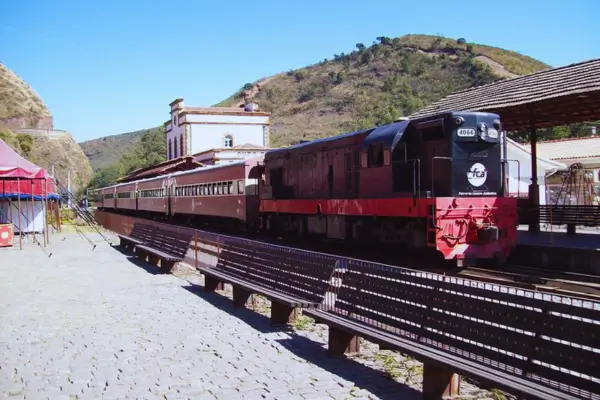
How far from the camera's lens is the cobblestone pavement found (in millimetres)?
5520

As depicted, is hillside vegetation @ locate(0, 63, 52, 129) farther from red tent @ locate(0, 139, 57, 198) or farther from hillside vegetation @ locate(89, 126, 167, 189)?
red tent @ locate(0, 139, 57, 198)

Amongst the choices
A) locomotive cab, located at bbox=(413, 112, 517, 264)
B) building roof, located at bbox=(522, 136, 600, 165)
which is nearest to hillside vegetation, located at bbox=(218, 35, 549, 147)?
building roof, located at bbox=(522, 136, 600, 165)

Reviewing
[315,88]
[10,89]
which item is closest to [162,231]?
[10,89]

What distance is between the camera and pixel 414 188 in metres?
13.0

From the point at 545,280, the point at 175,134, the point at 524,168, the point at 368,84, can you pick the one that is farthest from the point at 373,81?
the point at 545,280

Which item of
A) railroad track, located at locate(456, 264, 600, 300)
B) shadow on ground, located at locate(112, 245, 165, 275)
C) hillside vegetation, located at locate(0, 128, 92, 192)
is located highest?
hillside vegetation, located at locate(0, 128, 92, 192)

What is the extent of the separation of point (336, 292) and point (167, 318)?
9.47 feet

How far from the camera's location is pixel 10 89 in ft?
337


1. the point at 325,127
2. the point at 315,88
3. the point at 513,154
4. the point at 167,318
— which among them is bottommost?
the point at 167,318

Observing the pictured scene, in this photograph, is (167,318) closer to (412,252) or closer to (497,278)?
(497,278)

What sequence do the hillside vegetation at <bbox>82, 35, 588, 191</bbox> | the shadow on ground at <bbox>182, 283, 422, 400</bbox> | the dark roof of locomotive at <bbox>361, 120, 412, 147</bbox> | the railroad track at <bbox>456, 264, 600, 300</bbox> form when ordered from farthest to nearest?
the hillside vegetation at <bbox>82, 35, 588, 191</bbox> < the dark roof of locomotive at <bbox>361, 120, 412, 147</bbox> < the railroad track at <bbox>456, 264, 600, 300</bbox> < the shadow on ground at <bbox>182, 283, 422, 400</bbox>

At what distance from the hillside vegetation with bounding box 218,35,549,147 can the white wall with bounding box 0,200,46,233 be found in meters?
67.7

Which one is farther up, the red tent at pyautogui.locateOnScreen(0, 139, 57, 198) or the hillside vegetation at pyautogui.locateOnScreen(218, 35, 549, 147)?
the hillside vegetation at pyautogui.locateOnScreen(218, 35, 549, 147)

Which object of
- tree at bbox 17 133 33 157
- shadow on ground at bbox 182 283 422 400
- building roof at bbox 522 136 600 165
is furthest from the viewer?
tree at bbox 17 133 33 157
